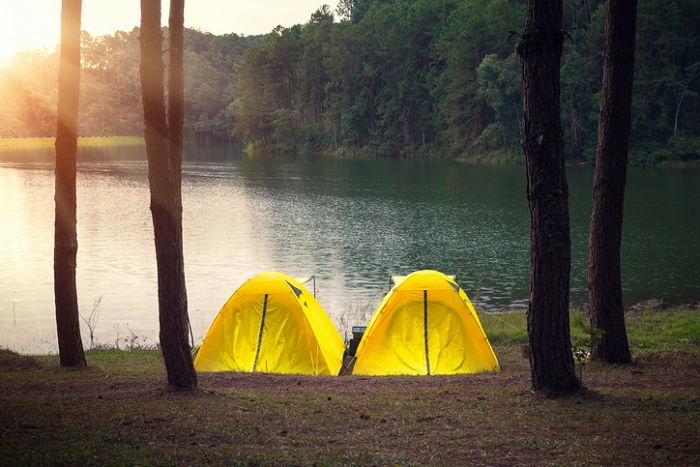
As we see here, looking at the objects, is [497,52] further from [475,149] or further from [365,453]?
[365,453]

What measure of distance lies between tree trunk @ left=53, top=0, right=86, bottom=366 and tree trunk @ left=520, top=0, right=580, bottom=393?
6.08m

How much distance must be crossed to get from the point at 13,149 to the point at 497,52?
66.5 m

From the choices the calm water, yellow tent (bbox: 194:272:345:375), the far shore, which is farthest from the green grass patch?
the far shore

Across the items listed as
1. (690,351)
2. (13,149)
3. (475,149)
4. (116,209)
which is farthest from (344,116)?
(690,351)

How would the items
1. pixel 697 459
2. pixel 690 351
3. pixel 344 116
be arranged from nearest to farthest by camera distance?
pixel 697 459 → pixel 690 351 → pixel 344 116

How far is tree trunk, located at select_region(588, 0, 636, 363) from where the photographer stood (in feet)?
29.0

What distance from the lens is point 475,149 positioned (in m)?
76.9

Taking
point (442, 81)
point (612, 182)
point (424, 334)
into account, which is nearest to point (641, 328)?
point (424, 334)

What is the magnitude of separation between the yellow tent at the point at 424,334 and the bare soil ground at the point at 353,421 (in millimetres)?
2304

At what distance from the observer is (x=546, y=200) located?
6.88 metres

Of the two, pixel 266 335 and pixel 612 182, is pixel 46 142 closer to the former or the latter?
pixel 266 335

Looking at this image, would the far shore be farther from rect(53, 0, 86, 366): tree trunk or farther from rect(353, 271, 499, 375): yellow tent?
rect(53, 0, 86, 366): tree trunk

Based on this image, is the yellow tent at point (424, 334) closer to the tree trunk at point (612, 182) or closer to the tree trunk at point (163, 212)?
the tree trunk at point (612, 182)

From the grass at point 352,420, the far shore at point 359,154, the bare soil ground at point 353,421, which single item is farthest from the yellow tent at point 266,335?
the far shore at point 359,154
